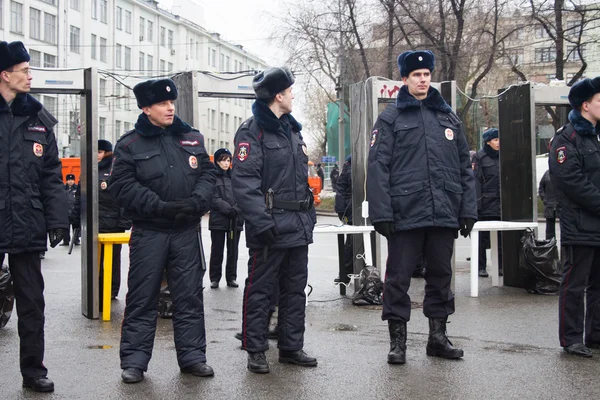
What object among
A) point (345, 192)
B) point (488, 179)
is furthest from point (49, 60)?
point (488, 179)

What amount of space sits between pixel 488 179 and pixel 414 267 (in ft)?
19.4

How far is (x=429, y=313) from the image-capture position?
6.49 metres

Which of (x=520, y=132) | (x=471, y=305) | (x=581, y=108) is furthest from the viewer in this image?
(x=520, y=132)

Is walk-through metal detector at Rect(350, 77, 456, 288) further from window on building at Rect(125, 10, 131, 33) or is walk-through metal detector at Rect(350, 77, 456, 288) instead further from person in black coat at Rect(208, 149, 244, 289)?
window on building at Rect(125, 10, 131, 33)

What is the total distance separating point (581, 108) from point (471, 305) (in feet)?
10.1

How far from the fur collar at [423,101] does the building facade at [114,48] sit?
3987cm

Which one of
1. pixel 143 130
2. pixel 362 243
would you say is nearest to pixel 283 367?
pixel 143 130

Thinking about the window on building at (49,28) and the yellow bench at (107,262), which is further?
the window on building at (49,28)

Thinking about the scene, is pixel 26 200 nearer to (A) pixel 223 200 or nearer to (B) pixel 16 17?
(A) pixel 223 200

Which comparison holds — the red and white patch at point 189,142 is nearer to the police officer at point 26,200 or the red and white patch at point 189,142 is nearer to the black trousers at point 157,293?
the black trousers at point 157,293

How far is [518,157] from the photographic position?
10938mm

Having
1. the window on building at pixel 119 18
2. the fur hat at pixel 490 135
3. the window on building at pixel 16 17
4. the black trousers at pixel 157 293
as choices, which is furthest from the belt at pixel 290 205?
the window on building at pixel 119 18

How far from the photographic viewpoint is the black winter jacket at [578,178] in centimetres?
664

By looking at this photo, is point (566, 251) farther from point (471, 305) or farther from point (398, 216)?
point (471, 305)
